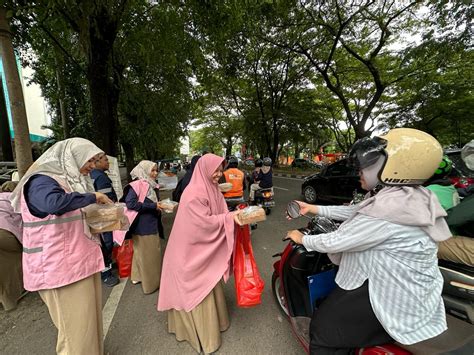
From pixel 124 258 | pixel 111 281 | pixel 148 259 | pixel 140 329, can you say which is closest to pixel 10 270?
pixel 111 281

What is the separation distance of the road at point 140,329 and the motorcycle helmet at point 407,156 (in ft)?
5.81

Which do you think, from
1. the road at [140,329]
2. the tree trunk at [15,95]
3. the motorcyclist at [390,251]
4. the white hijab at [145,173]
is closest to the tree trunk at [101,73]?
the tree trunk at [15,95]

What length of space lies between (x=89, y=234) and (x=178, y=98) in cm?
838

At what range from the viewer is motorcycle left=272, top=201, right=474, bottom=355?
1.24 m

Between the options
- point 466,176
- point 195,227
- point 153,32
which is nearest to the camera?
point 195,227

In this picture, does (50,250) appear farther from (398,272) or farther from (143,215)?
(398,272)

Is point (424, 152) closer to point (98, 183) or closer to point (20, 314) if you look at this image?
point (98, 183)

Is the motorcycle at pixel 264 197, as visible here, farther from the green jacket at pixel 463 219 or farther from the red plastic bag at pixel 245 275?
the green jacket at pixel 463 219

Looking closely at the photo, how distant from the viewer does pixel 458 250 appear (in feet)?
5.34

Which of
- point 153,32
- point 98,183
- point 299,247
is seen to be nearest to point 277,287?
point 299,247

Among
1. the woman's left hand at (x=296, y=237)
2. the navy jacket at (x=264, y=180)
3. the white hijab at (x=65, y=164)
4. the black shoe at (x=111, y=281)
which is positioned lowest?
the black shoe at (x=111, y=281)

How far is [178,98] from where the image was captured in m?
9.16

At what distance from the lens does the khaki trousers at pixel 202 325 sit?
6.41 ft

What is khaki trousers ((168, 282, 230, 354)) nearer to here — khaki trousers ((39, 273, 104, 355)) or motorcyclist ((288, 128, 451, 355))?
khaki trousers ((39, 273, 104, 355))
